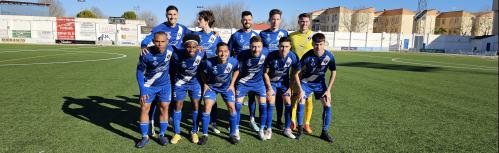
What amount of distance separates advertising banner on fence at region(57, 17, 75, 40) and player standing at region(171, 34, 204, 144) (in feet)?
162

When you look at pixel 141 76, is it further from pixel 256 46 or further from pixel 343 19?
pixel 343 19

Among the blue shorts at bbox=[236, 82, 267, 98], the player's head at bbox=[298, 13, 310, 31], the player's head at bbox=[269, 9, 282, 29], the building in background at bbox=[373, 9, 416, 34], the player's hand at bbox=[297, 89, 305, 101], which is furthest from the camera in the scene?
the building in background at bbox=[373, 9, 416, 34]

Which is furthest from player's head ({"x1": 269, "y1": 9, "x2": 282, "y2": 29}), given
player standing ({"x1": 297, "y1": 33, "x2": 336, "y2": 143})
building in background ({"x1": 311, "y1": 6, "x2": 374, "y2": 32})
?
building in background ({"x1": 311, "y1": 6, "x2": 374, "y2": 32})

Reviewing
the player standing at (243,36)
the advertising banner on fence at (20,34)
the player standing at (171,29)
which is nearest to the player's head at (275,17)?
the player standing at (243,36)

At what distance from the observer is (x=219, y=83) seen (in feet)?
16.4

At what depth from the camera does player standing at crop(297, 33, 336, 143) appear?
5.14m

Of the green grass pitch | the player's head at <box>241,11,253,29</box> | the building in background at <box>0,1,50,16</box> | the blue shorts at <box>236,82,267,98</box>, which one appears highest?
the building in background at <box>0,1,50,16</box>

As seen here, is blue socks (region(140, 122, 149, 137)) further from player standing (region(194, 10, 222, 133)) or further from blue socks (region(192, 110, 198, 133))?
player standing (region(194, 10, 222, 133))

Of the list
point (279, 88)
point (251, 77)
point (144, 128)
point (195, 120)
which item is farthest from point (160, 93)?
point (279, 88)

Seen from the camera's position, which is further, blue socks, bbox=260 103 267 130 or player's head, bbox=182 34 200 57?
blue socks, bbox=260 103 267 130

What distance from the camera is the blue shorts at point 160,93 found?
187 inches

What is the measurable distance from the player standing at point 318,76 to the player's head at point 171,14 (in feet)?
7.28

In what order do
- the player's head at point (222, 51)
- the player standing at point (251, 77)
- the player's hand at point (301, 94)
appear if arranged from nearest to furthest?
the player's head at point (222, 51) < the player standing at point (251, 77) < the player's hand at point (301, 94)

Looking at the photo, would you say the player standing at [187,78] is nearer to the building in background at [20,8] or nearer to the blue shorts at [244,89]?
the blue shorts at [244,89]
